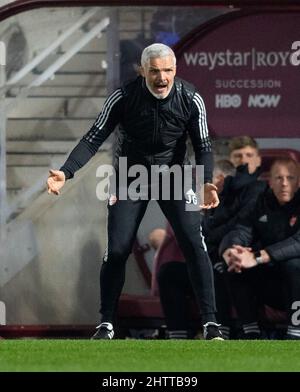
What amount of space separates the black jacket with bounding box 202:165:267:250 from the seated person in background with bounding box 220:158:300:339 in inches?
1.9

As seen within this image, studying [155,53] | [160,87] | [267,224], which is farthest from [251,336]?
[155,53]

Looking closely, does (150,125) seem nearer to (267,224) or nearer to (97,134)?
(97,134)

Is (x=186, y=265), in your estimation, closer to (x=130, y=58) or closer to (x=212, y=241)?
(x=212, y=241)

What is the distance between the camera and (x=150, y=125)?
13180 mm

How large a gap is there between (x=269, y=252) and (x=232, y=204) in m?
0.49

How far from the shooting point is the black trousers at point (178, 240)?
13.2 m

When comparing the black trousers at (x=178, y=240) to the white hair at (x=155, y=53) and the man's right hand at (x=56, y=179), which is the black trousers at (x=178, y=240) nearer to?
the man's right hand at (x=56, y=179)

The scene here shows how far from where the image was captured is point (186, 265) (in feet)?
47.1

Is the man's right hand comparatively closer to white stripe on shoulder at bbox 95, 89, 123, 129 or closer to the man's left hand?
white stripe on shoulder at bbox 95, 89, 123, 129

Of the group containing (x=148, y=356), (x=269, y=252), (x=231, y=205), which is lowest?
(x=148, y=356)

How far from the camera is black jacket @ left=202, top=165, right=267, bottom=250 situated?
14.5 m

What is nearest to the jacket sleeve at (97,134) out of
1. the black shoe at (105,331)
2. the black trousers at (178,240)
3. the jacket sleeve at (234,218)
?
the black trousers at (178,240)

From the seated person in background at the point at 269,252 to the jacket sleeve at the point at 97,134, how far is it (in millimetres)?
1633
